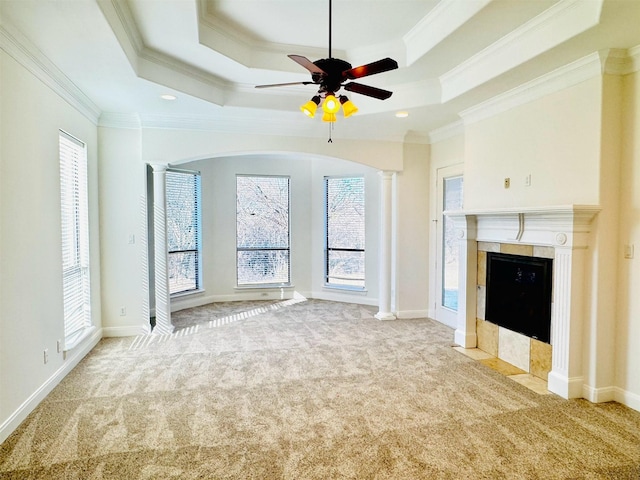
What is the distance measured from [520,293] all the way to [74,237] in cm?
477

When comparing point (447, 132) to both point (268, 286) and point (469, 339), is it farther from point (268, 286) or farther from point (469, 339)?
point (268, 286)

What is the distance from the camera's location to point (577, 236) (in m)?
3.01

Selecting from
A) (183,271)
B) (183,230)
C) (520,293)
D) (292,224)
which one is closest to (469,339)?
(520,293)

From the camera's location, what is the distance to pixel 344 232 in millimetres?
7039

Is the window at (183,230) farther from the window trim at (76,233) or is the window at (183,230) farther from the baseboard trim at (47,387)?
the baseboard trim at (47,387)

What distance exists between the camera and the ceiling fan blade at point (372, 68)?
8.01 feet

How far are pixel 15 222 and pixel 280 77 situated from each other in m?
2.80

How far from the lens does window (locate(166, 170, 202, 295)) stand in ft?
20.3

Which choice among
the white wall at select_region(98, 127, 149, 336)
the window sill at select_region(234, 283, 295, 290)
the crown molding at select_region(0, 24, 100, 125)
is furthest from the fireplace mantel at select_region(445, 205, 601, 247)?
the crown molding at select_region(0, 24, 100, 125)

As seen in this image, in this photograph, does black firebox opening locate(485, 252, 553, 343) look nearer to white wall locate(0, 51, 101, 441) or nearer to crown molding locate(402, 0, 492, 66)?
crown molding locate(402, 0, 492, 66)

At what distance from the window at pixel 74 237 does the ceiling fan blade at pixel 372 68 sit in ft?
9.55

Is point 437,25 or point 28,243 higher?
point 437,25

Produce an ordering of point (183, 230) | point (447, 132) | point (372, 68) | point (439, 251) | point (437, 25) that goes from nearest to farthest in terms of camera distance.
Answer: point (372, 68) < point (437, 25) < point (447, 132) < point (439, 251) < point (183, 230)

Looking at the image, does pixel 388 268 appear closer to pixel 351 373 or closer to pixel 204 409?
pixel 351 373
